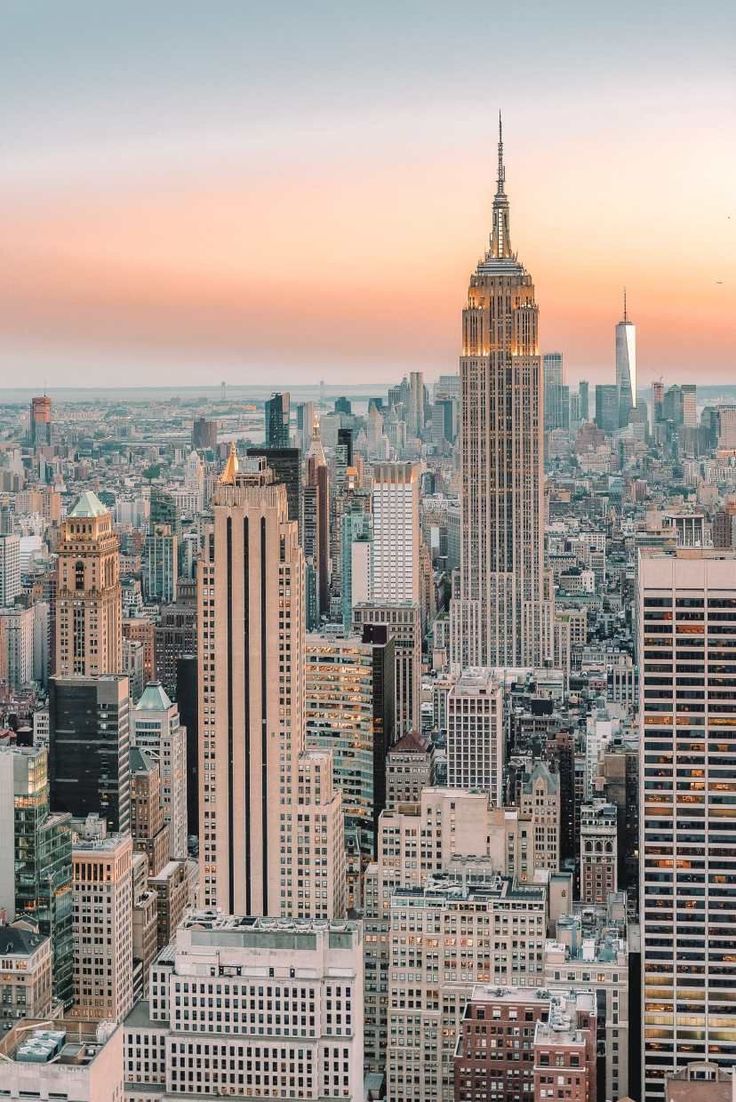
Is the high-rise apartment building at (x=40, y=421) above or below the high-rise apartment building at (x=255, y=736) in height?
above

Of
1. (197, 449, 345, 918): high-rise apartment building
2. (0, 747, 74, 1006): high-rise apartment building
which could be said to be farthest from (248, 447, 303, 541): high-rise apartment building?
(0, 747, 74, 1006): high-rise apartment building

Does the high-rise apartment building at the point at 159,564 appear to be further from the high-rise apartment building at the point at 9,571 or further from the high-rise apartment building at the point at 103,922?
the high-rise apartment building at the point at 103,922

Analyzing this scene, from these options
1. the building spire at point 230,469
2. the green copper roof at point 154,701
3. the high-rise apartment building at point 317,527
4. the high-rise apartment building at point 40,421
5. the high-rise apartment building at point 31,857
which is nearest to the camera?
the high-rise apartment building at point 40,421

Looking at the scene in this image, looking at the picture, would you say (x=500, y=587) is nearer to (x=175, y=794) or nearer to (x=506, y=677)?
(x=506, y=677)

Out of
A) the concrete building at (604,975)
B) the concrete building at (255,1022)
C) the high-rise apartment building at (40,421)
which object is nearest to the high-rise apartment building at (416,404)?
the high-rise apartment building at (40,421)

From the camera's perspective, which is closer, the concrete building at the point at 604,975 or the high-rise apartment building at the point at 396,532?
the concrete building at the point at 604,975

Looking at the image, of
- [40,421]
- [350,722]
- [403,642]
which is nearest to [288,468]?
[403,642]

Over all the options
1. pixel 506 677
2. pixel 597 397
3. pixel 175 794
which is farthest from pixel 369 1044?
pixel 506 677

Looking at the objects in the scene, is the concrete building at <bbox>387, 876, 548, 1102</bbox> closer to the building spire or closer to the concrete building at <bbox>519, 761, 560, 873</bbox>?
the concrete building at <bbox>519, 761, 560, 873</bbox>
